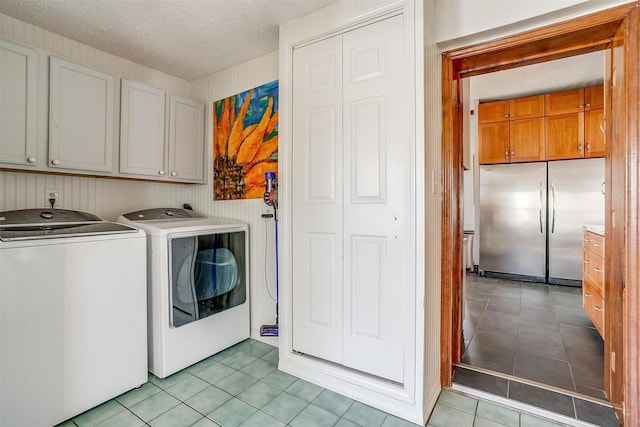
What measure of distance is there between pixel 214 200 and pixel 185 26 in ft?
4.63

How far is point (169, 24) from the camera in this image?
6.66 feet

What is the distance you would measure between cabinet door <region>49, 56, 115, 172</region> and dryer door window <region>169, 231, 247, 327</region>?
85 cm

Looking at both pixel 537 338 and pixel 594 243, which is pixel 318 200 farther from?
pixel 594 243

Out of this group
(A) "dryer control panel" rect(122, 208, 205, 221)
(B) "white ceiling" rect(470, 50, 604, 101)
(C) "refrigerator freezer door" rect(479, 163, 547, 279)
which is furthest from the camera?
(C) "refrigerator freezer door" rect(479, 163, 547, 279)

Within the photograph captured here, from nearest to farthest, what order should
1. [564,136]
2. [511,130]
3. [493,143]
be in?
[564,136], [511,130], [493,143]

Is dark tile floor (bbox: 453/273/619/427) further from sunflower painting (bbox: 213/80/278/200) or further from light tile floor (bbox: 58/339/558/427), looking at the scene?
sunflower painting (bbox: 213/80/278/200)

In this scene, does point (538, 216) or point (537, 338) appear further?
point (538, 216)

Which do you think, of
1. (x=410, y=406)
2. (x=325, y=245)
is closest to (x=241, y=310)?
(x=325, y=245)

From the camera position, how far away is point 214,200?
2850 millimetres

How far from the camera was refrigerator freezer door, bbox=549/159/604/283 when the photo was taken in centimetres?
401

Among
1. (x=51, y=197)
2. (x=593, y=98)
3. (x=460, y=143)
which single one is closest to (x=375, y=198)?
(x=460, y=143)

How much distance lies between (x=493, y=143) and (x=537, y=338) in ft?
10.3

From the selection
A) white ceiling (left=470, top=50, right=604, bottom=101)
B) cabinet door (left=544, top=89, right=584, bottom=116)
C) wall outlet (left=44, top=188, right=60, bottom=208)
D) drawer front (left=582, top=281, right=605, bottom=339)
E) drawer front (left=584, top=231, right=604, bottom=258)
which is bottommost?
drawer front (left=582, top=281, right=605, bottom=339)

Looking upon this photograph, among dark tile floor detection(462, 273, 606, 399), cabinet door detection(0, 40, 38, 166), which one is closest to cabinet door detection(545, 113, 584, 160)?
dark tile floor detection(462, 273, 606, 399)
